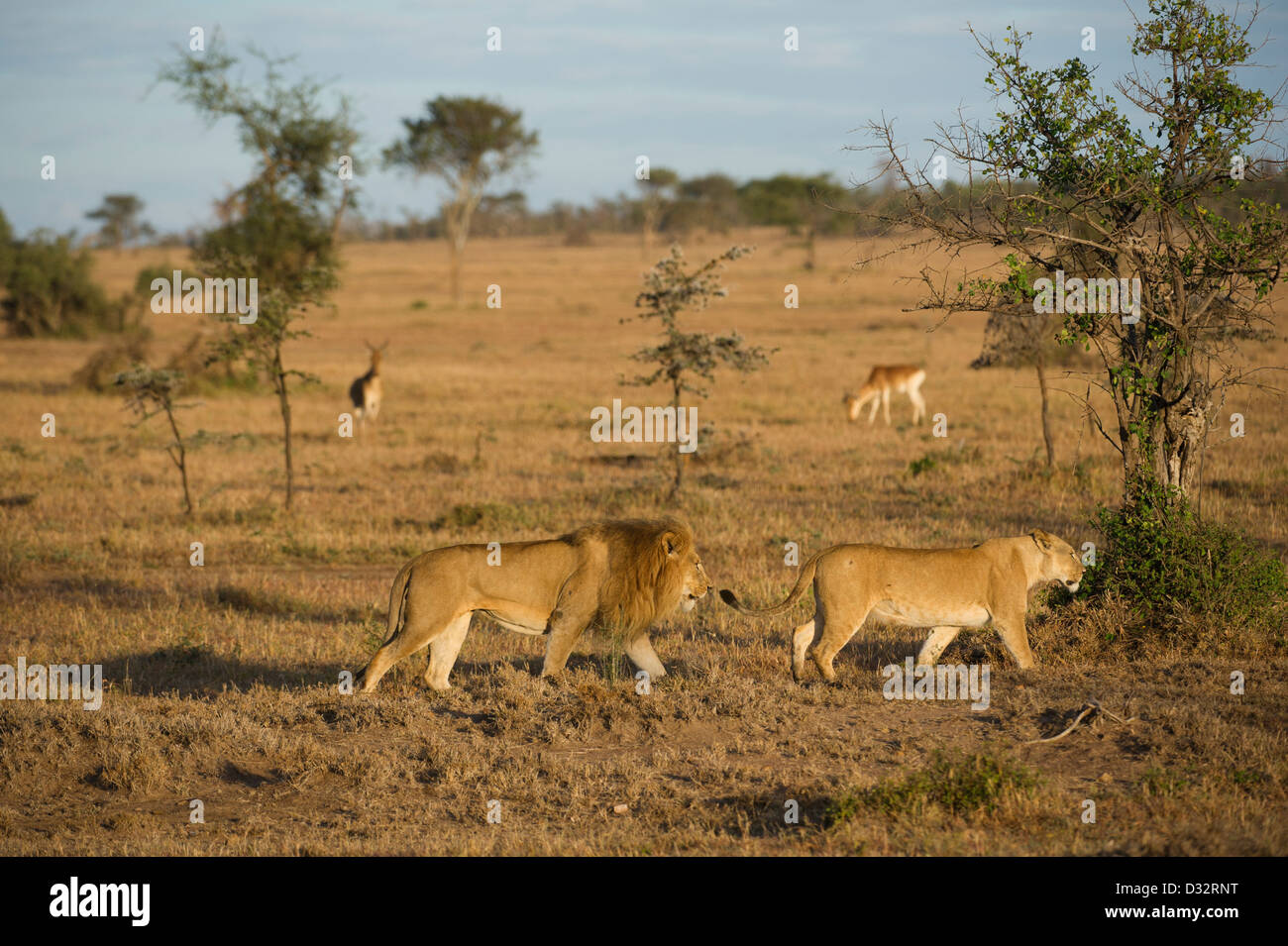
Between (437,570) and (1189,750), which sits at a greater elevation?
(437,570)

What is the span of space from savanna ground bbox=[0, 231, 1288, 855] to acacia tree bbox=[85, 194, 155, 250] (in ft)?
343

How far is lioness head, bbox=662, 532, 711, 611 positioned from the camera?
8477 mm

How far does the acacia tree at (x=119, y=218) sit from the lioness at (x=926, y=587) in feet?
400

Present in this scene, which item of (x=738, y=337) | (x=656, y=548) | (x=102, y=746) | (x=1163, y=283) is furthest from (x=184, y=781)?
(x=738, y=337)

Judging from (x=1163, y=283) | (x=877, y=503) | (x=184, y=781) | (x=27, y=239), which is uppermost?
(x=27, y=239)

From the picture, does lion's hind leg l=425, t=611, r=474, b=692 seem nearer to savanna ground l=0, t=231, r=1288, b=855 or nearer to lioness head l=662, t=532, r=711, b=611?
savanna ground l=0, t=231, r=1288, b=855

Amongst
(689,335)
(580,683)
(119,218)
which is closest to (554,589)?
(580,683)

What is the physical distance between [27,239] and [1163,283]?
49656 millimetres

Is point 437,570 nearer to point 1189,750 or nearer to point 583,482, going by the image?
point 1189,750

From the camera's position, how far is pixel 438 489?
18.3m

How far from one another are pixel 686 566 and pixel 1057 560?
2.80m

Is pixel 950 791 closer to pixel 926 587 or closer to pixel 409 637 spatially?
pixel 926 587

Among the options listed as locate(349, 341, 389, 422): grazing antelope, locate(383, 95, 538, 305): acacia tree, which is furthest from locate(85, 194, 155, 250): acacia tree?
locate(349, 341, 389, 422): grazing antelope

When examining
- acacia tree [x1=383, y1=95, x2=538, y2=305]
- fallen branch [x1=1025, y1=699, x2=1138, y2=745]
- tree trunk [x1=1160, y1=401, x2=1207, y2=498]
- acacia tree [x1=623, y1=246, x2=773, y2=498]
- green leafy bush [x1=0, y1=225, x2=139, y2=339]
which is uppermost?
acacia tree [x1=383, y1=95, x2=538, y2=305]
